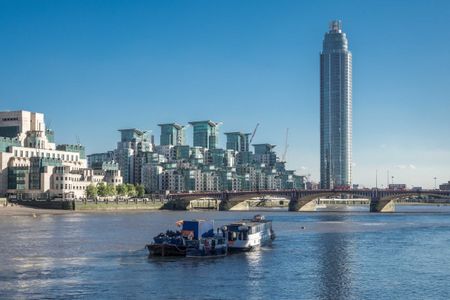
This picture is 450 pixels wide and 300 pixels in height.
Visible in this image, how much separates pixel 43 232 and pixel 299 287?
65912 millimetres

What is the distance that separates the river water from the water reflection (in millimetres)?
81

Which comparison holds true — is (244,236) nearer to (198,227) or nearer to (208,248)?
(198,227)

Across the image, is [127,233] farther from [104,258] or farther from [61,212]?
[61,212]

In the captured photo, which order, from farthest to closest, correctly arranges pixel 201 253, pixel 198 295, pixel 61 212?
1. pixel 61 212
2. pixel 201 253
3. pixel 198 295

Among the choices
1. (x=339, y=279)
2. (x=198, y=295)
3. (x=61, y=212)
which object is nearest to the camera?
(x=198, y=295)

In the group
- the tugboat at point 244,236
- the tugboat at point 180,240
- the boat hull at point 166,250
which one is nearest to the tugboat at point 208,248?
the tugboat at point 180,240

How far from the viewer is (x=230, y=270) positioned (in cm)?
6931

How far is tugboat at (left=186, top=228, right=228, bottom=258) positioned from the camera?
80000 mm

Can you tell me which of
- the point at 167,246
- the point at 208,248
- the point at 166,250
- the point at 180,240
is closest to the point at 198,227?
the point at 180,240

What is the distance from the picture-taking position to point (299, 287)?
59656mm

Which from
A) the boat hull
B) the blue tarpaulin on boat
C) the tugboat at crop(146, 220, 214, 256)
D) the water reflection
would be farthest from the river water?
the blue tarpaulin on boat

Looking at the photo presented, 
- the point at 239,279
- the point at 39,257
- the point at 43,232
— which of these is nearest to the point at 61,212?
the point at 43,232

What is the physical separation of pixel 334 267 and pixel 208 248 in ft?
49.5

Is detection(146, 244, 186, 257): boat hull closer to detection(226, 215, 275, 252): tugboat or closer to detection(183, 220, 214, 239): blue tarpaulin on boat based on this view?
detection(183, 220, 214, 239): blue tarpaulin on boat
